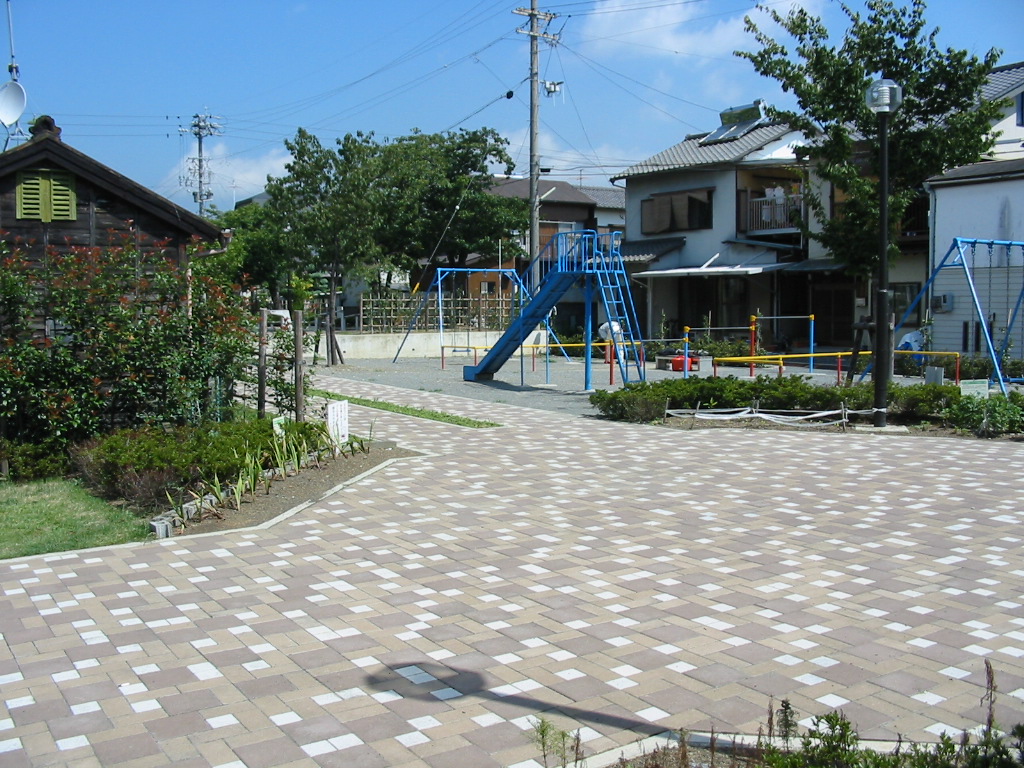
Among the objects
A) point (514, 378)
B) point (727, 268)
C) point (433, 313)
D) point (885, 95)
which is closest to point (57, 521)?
point (885, 95)

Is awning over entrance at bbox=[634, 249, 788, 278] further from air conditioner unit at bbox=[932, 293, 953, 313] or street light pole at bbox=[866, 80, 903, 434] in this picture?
street light pole at bbox=[866, 80, 903, 434]

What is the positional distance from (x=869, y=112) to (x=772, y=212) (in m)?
7.53

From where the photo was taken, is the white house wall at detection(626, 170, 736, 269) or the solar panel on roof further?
the solar panel on roof

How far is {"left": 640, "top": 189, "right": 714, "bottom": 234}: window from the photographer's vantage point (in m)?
36.2

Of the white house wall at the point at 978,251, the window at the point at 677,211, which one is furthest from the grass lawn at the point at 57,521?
the window at the point at 677,211

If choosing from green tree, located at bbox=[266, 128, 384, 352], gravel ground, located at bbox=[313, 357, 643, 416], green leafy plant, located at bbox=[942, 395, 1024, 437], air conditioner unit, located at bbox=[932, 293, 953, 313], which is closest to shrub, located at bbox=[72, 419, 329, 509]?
gravel ground, located at bbox=[313, 357, 643, 416]

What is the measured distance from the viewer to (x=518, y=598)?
6418 mm

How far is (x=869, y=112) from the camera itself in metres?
27.1

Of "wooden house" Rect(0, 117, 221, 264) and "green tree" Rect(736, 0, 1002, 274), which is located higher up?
"green tree" Rect(736, 0, 1002, 274)

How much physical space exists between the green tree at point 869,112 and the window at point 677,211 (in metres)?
7.89

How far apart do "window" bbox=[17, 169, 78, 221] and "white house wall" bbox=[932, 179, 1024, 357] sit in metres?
19.8

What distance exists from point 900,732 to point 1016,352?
22.3 meters

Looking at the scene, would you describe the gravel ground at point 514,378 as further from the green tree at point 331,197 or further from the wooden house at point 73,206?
the wooden house at point 73,206

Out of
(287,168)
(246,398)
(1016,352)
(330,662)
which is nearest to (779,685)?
(330,662)
